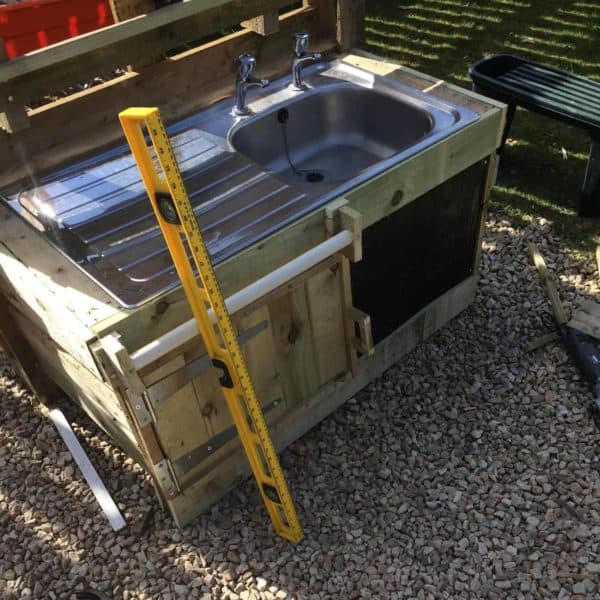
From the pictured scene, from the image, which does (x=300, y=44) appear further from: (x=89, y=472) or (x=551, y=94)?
(x=89, y=472)

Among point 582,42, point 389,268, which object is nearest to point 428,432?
point 389,268

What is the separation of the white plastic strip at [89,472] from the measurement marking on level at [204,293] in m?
0.70

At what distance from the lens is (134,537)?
299 cm

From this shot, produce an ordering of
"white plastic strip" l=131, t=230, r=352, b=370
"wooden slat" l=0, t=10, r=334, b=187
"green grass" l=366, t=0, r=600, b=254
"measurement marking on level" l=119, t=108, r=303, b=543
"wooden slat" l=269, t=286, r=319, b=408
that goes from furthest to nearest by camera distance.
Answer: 1. "green grass" l=366, t=0, r=600, b=254
2. "wooden slat" l=0, t=10, r=334, b=187
3. "wooden slat" l=269, t=286, r=319, b=408
4. "white plastic strip" l=131, t=230, r=352, b=370
5. "measurement marking on level" l=119, t=108, r=303, b=543

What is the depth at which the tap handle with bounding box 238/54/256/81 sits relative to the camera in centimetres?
301

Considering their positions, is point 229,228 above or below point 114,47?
below

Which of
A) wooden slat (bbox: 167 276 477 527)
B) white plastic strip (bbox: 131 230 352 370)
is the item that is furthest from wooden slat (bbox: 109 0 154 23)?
wooden slat (bbox: 167 276 477 527)

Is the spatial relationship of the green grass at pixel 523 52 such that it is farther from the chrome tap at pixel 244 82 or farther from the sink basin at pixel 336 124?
the chrome tap at pixel 244 82

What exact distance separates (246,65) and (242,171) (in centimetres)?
52

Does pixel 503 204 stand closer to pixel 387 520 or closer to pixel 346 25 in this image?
pixel 346 25

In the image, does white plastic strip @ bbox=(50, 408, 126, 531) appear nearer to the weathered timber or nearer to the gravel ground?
the gravel ground

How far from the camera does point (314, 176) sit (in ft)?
11.3

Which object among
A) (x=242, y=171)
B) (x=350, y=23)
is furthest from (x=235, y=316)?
(x=350, y=23)

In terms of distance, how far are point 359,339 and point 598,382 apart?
3.90ft
